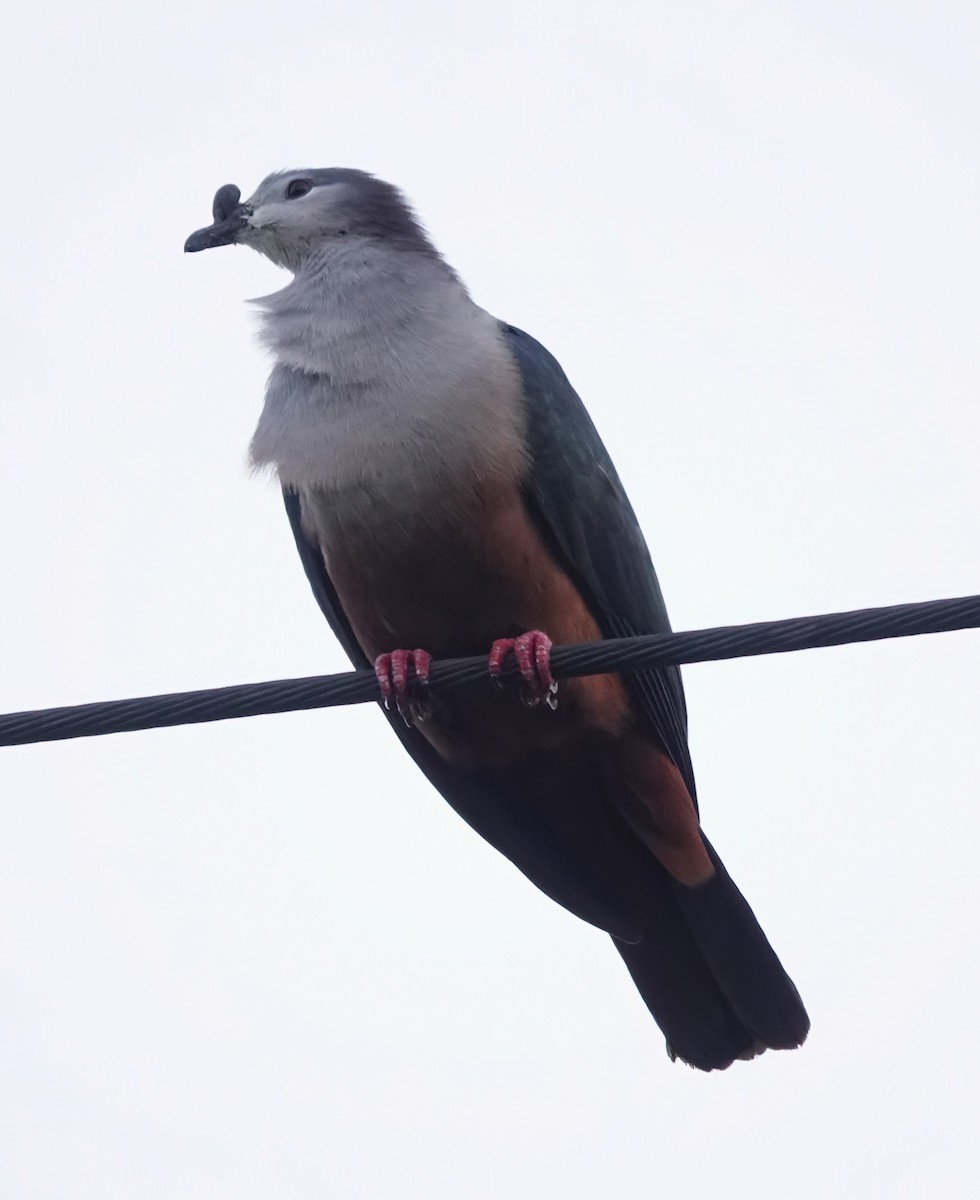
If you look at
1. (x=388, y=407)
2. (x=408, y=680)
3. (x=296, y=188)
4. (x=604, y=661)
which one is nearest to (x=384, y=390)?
(x=388, y=407)

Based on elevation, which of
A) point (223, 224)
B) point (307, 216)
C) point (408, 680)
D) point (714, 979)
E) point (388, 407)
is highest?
point (223, 224)

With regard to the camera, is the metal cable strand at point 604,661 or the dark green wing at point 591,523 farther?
the dark green wing at point 591,523

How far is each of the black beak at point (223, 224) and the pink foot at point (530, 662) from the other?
1891mm

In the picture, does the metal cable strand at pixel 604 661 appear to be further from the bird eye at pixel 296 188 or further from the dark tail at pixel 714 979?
the bird eye at pixel 296 188

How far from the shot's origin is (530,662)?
13.6 ft

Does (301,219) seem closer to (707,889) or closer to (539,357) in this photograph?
(539,357)

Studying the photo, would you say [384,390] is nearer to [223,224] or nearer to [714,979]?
[223,224]

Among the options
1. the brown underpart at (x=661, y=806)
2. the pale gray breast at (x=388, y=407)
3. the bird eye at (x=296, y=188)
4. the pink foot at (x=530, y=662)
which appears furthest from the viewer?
the bird eye at (x=296, y=188)

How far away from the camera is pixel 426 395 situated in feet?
14.3

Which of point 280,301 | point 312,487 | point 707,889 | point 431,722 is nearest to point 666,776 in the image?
point 707,889

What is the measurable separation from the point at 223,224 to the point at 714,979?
2.84 meters

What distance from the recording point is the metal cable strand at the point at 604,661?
3082mm

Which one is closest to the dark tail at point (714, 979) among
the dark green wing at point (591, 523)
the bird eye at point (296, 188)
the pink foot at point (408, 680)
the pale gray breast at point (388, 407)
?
the dark green wing at point (591, 523)

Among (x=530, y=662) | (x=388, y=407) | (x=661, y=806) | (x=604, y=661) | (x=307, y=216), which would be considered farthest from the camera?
(x=307, y=216)
